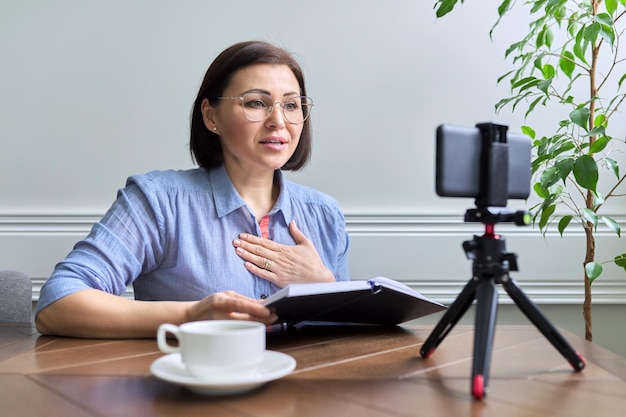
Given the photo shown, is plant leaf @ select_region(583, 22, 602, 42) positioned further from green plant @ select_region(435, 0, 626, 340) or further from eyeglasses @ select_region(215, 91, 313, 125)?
eyeglasses @ select_region(215, 91, 313, 125)

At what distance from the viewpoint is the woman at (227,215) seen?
→ 60.4 inches

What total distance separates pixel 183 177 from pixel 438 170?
3.17ft

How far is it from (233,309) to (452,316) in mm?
372

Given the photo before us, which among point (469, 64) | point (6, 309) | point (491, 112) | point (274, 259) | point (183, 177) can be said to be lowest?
point (6, 309)

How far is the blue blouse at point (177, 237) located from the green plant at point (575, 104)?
77 centimetres

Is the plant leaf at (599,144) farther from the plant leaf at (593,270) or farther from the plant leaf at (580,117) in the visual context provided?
the plant leaf at (593,270)

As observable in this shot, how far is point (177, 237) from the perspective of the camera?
1.58m

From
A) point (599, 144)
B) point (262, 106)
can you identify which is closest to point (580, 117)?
point (599, 144)

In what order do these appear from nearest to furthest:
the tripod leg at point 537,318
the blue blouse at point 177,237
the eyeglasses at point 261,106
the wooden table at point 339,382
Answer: the wooden table at point 339,382
the tripod leg at point 537,318
the blue blouse at point 177,237
the eyeglasses at point 261,106

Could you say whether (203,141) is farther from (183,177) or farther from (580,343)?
(580,343)

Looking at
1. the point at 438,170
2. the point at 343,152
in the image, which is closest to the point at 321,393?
the point at 438,170

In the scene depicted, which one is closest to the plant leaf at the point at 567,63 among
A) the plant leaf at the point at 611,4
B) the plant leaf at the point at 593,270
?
the plant leaf at the point at 611,4

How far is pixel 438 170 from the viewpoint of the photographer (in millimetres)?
848

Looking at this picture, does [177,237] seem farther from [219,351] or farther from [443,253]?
[443,253]
